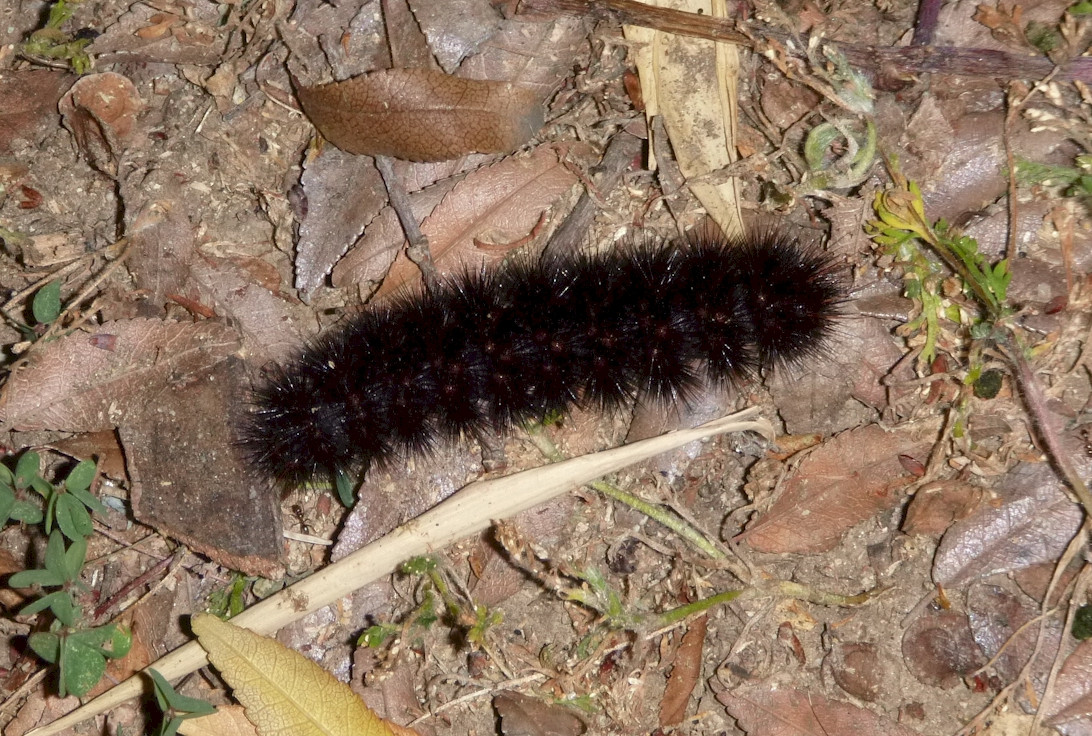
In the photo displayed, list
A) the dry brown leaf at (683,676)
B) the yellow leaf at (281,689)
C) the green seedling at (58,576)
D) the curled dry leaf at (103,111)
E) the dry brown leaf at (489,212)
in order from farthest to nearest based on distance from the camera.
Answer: the curled dry leaf at (103,111) → the dry brown leaf at (489,212) → the dry brown leaf at (683,676) → the green seedling at (58,576) → the yellow leaf at (281,689)

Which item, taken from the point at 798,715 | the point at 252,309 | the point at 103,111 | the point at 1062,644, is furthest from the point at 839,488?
the point at 103,111

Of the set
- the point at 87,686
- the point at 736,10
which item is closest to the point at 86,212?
the point at 87,686

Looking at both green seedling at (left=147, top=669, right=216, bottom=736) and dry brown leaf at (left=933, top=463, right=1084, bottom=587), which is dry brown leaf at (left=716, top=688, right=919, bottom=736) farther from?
green seedling at (left=147, top=669, right=216, bottom=736)

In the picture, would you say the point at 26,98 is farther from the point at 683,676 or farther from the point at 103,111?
the point at 683,676

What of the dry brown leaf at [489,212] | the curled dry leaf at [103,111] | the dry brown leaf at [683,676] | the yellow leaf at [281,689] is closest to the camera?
the yellow leaf at [281,689]

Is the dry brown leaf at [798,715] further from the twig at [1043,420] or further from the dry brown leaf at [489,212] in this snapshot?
the dry brown leaf at [489,212]

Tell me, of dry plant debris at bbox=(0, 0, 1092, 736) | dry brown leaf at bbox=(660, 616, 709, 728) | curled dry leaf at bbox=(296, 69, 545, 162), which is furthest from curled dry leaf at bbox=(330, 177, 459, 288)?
dry brown leaf at bbox=(660, 616, 709, 728)

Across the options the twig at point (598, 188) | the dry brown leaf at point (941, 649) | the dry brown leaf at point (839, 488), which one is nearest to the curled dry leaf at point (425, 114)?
the twig at point (598, 188)
